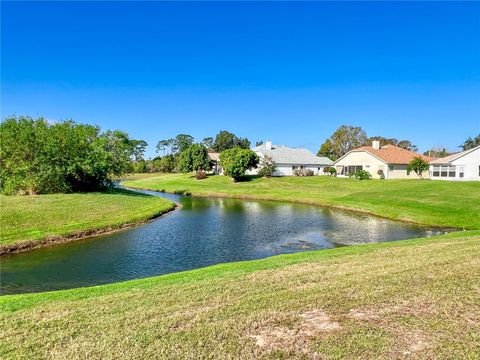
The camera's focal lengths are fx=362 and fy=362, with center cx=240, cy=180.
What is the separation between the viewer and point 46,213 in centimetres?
2503

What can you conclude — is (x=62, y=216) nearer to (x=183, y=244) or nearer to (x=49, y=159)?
(x=183, y=244)

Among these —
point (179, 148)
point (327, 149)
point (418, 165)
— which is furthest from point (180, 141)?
point (418, 165)

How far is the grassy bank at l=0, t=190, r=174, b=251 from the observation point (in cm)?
2109

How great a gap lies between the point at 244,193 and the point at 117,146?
62.1 feet

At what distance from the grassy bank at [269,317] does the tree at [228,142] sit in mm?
128641

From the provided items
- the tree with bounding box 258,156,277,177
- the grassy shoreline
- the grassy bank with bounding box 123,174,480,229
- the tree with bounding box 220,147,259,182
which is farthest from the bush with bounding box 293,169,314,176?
the grassy shoreline

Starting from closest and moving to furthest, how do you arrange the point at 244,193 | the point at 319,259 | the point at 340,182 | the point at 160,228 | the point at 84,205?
the point at 319,259
the point at 160,228
the point at 84,205
the point at 244,193
the point at 340,182

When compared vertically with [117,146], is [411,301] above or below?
below

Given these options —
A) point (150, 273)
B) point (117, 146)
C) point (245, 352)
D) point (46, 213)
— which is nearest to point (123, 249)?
point (150, 273)

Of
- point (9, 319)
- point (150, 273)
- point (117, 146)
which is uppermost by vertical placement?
point (117, 146)

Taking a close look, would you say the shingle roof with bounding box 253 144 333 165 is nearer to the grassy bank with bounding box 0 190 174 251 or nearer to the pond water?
the pond water

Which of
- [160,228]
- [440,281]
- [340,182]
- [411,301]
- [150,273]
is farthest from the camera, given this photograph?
A: [340,182]

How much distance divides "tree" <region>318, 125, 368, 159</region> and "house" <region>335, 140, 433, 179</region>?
41737mm

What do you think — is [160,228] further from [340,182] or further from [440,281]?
[340,182]
